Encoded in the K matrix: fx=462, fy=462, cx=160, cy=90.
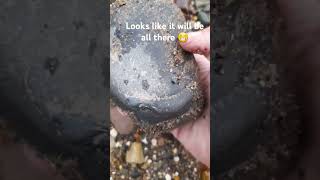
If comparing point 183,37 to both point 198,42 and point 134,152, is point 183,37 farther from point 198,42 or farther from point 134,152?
point 134,152

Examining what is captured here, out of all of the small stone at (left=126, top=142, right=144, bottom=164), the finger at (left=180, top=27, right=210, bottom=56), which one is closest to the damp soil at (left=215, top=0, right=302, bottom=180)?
the finger at (left=180, top=27, right=210, bottom=56)

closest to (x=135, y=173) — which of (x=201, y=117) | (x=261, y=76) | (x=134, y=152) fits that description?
(x=134, y=152)

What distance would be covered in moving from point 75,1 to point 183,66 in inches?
6.8

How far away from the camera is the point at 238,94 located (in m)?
0.61

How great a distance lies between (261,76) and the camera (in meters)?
0.62

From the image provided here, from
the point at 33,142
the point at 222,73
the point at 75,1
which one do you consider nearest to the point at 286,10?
the point at 222,73

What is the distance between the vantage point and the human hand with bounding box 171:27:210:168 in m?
0.65

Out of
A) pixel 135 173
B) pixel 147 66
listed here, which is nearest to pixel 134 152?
pixel 135 173

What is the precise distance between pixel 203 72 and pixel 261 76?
0.09 metres

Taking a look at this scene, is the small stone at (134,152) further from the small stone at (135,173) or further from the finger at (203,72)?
the finger at (203,72)

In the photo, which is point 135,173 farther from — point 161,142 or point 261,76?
point 261,76

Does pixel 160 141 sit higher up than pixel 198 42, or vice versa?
pixel 198 42

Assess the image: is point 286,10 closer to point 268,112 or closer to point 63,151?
point 268,112

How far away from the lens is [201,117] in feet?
2.20
